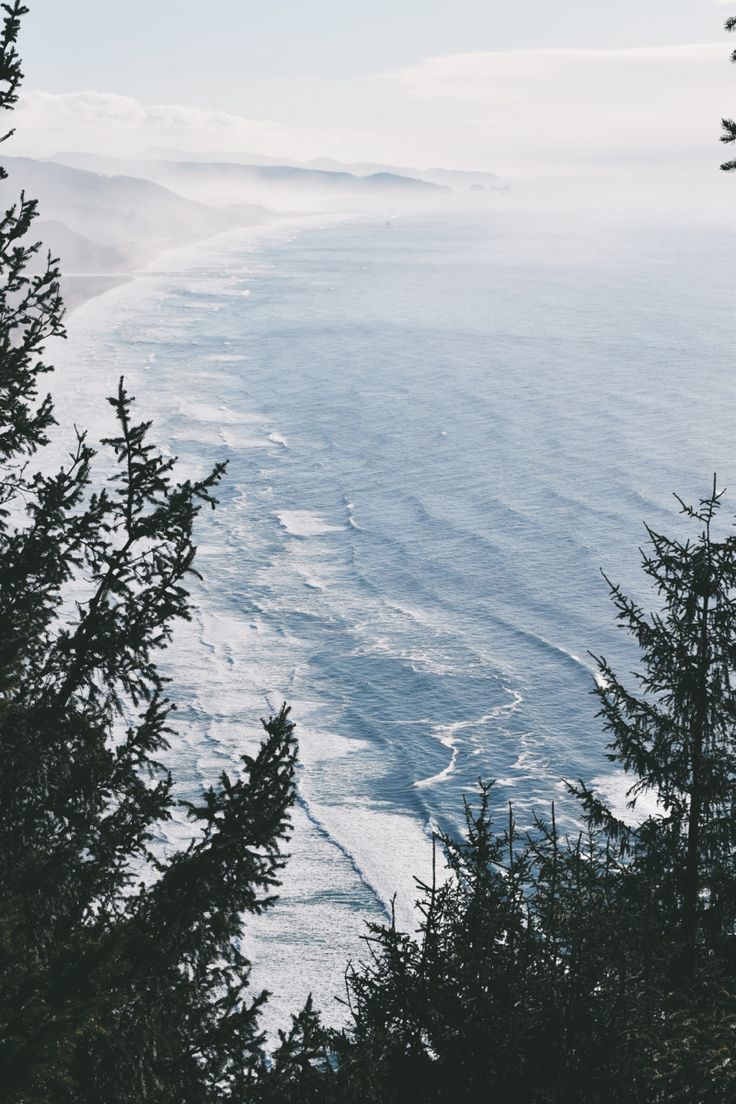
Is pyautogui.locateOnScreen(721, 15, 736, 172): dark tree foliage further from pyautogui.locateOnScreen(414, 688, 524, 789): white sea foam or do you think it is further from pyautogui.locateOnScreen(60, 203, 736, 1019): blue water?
pyautogui.locateOnScreen(414, 688, 524, 789): white sea foam

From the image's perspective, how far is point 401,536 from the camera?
52438mm

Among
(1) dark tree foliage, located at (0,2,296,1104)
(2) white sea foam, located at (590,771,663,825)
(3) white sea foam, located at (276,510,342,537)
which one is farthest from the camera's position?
(3) white sea foam, located at (276,510,342,537)

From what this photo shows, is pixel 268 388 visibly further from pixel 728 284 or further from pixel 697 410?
pixel 728 284

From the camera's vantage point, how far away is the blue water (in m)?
31.2

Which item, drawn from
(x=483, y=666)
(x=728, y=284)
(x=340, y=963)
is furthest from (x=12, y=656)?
(x=728, y=284)

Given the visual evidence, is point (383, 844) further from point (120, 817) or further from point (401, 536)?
point (401, 536)

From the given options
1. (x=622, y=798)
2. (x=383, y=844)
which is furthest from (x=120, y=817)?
(x=622, y=798)

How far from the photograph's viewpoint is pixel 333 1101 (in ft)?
26.1

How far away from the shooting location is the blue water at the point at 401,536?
3119 centimetres

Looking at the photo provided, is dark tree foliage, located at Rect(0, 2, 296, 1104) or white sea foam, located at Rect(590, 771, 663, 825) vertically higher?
white sea foam, located at Rect(590, 771, 663, 825)

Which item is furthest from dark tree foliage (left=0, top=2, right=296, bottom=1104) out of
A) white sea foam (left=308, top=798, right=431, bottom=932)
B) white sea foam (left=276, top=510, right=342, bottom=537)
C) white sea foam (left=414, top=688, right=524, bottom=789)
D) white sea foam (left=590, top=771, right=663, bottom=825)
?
white sea foam (left=276, top=510, right=342, bottom=537)

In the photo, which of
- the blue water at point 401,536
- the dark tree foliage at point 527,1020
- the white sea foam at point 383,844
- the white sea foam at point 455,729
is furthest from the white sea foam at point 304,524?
the dark tree foliage at point 527,1020

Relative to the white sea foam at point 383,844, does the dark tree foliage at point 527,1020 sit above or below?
below

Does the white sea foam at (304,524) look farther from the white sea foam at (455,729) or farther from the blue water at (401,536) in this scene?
the white sea foam at (455,729)
